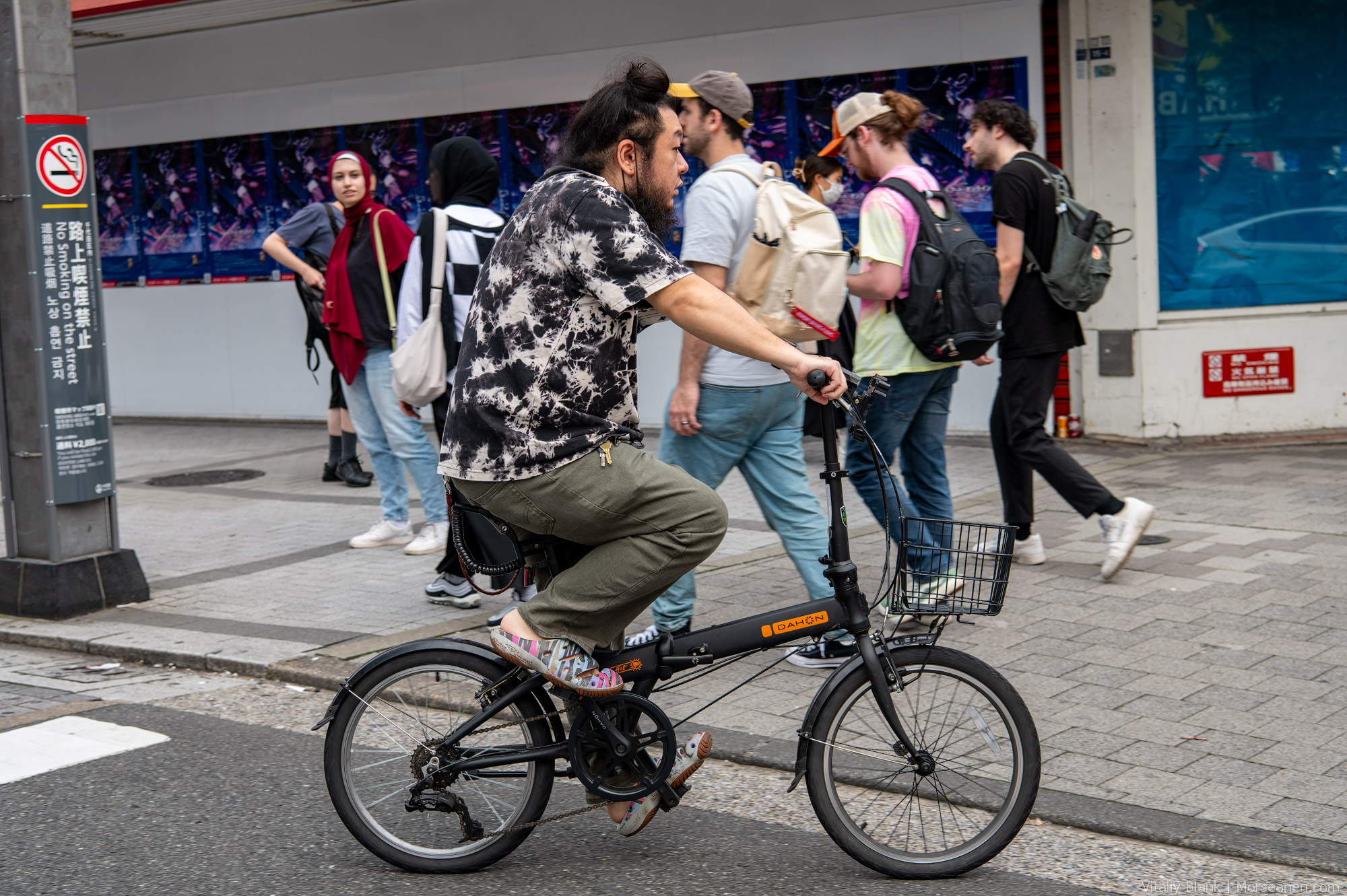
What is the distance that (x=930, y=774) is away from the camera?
346cm

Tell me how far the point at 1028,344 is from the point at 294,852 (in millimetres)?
3893

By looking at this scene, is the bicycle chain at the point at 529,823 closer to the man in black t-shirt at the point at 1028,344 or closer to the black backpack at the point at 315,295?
the man in black t-shirt at the point at 1028,344

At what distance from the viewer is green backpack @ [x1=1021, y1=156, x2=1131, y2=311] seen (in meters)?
6.16

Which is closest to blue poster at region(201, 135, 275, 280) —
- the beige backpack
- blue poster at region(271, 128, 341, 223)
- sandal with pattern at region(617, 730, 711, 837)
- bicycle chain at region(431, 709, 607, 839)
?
blue poster at region(271, 128, 341, 223)

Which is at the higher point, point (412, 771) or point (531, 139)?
point (531, 139)

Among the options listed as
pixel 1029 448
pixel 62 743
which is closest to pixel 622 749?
pixel 62 743

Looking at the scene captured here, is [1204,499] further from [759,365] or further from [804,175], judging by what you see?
[759,365]

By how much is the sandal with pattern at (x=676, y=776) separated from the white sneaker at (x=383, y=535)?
4.17 metres

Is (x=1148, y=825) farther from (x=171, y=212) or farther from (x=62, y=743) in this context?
(x=171, y=212)

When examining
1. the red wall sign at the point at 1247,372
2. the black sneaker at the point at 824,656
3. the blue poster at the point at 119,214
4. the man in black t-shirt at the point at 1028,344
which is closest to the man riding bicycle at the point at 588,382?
the black sneaker at the point at 824,656

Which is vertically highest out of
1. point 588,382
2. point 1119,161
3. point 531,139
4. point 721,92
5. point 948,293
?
point 531,139

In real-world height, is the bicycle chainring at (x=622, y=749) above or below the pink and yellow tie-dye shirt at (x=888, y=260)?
below

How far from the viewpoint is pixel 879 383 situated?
3326mm

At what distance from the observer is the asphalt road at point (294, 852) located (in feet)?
11.4
